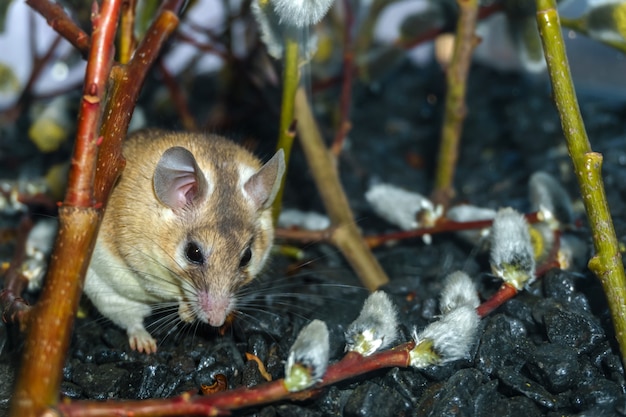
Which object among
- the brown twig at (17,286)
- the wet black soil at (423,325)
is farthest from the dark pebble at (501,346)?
the brown twig at (17,286)

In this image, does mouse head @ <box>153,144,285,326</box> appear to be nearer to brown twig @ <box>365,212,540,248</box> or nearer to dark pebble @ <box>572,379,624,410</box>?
brown twig @ <box>365,212,540,248</box>

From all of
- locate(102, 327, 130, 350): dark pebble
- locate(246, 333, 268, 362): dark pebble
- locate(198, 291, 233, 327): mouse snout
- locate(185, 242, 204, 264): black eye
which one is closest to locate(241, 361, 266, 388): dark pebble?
locate(246, 333, 268, 362): dark pebble

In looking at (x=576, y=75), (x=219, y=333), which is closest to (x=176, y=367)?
(x=219, y=333)

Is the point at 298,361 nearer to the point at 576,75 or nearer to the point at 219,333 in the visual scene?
the point at 219,333

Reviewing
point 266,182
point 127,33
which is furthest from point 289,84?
point 127,33

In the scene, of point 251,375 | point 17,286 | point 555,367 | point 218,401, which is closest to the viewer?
point 218,401

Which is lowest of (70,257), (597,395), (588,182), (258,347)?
(597,395)

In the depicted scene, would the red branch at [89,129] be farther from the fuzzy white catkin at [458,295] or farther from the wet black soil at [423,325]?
the fuzzy white catkin at [458,295]

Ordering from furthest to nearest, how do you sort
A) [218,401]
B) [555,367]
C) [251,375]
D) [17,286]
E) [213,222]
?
[17,286], [213,222], [251,375], [555,367], [218,401]

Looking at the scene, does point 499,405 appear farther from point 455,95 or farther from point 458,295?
point 455,95
